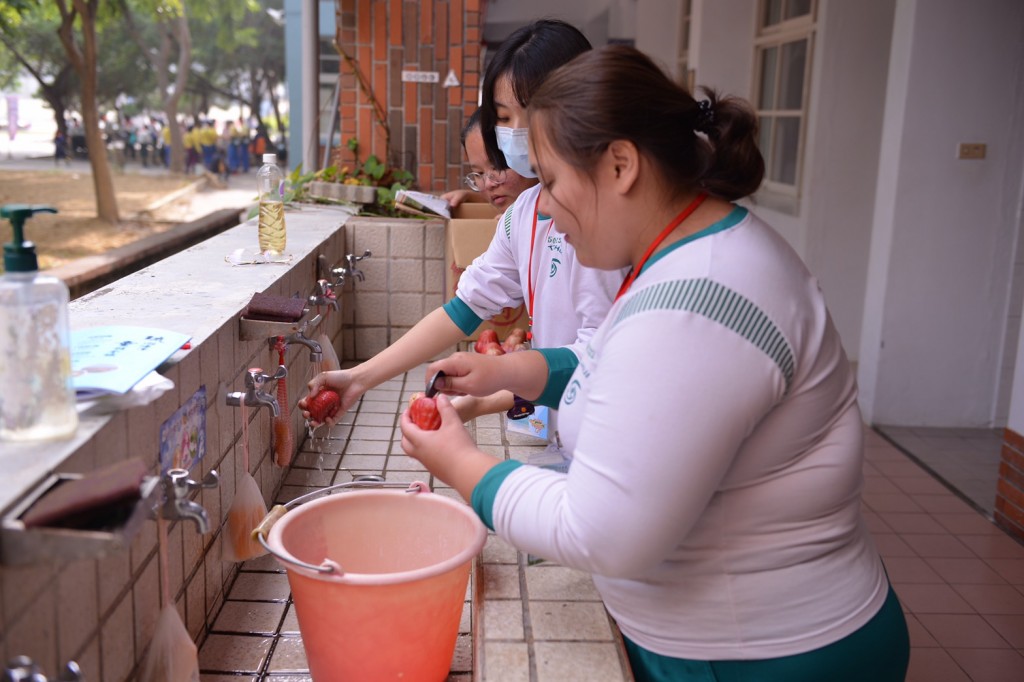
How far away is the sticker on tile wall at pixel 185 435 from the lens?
1402 mm

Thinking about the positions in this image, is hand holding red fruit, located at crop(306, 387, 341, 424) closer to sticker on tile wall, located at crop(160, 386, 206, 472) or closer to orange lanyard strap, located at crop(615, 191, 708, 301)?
sticker on tile wall, located at crop(160, 386, 206, 472)

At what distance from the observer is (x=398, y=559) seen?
1.64m

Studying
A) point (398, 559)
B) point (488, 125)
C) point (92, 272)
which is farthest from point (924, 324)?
point (92, 272)

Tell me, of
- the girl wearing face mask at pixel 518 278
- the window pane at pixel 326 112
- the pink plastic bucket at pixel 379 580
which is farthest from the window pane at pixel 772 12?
the pink plastic bucket at pixel 379 580

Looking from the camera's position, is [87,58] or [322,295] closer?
[322,295]

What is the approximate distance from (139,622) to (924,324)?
166 inches

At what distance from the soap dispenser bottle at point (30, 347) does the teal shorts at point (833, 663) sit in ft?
2.66

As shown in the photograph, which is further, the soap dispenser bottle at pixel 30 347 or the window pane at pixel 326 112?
the window pane at pixel 326 112

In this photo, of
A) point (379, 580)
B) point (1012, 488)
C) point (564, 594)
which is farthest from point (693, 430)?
point (1012, 488)

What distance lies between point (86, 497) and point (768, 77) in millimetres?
6717

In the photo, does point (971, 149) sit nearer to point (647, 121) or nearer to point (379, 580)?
point (647, 121)

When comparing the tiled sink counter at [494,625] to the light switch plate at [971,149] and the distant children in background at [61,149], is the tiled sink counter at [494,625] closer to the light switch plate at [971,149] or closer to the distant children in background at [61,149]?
the light switch plate at [971,149]

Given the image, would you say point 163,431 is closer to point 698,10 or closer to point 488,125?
point 488,125

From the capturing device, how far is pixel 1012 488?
3.44m
